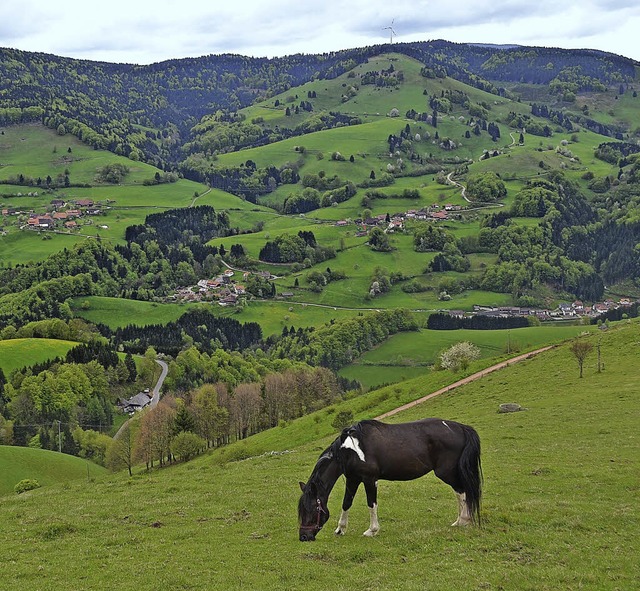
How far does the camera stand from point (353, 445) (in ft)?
73.9

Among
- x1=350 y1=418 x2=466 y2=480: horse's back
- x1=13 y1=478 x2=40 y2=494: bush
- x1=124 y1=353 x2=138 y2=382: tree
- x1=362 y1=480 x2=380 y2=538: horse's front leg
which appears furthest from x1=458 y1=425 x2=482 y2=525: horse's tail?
x1=124 y1=353 x2=138 y2=382: tree

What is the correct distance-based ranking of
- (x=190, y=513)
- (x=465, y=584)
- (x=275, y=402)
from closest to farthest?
(x=465, y=584)
(x=190, y=513)
(x=275, y=402)

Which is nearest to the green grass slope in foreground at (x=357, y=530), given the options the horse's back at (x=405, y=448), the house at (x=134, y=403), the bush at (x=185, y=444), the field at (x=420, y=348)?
the horse's back at (x=405, y=448)

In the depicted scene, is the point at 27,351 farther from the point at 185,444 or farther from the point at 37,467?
the point at 185,444

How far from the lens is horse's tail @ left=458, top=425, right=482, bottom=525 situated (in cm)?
2241

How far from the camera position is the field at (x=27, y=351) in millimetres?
144000

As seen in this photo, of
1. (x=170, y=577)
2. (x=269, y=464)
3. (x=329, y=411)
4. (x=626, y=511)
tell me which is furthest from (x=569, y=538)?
(x=329, y=411)

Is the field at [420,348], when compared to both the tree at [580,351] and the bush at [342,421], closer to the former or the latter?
the tree at [580,351]

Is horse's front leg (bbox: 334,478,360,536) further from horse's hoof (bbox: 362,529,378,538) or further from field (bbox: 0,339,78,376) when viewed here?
field (bbox: 0,339,78,376)

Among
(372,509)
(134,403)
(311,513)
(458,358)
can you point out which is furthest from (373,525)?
(134,403)

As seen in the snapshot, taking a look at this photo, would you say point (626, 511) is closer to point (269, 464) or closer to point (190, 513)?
point (190, 513)

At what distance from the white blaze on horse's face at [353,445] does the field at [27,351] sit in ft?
444

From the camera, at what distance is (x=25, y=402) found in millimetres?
123250

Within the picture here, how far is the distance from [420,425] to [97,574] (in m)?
11.7
